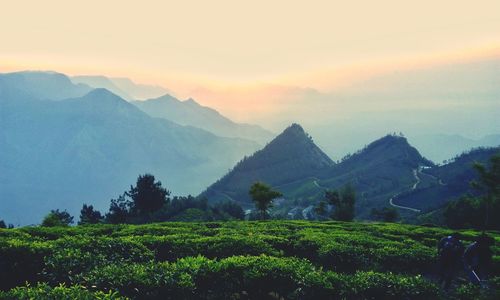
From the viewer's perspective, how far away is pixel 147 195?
102 m

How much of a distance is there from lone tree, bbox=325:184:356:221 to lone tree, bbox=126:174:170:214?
41.1 metres

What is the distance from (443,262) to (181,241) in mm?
12849

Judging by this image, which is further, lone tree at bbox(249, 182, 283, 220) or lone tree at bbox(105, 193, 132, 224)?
lone tree at bbox(105, 193, 132, 224)

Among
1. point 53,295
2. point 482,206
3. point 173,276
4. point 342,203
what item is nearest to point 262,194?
point 342,203

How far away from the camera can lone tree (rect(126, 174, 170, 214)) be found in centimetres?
10181

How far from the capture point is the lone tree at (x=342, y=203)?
9486cm

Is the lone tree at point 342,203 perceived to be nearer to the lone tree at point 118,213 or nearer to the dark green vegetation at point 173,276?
the lone tree at point 118,213

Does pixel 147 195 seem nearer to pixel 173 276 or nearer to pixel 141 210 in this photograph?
pixel 141 210

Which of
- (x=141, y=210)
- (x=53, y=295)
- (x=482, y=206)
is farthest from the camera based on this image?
(x=141, y=210)

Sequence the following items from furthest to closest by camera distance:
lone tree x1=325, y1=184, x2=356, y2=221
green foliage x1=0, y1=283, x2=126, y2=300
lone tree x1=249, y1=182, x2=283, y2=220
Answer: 1. lone tree x1=325, y1=184, x2=356, y2=221
2. lone tree x1=249, y1=182, x2=283, y2=220
3. green foliage x1=0, y1=283, x2=126, y2=300

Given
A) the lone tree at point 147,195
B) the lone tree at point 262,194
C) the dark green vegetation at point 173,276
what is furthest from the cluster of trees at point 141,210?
the dark green vegetation at point 173,276

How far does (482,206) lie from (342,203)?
32.0 metres

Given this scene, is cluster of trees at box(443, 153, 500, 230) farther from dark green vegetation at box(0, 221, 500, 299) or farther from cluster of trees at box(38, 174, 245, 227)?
cluster of trees at box(38, 174, 245, 227)

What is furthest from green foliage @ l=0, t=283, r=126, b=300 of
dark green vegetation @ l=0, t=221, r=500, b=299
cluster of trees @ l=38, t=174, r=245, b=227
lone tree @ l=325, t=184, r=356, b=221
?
lone tree @ l=325, t=184, r=356, b=221
